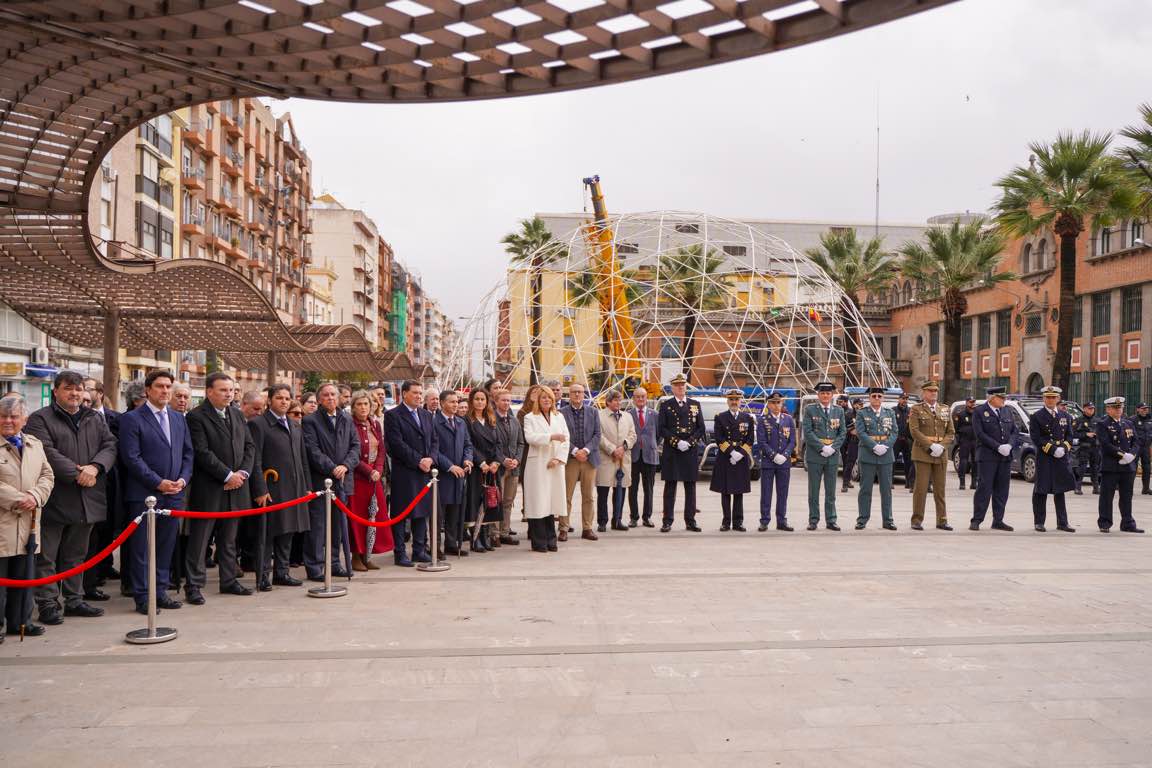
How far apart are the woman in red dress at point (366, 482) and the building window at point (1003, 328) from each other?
4008 cm

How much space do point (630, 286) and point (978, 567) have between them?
103ft

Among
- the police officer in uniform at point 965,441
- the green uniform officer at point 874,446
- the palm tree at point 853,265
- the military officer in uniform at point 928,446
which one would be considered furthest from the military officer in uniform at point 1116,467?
the palm tree at point 853,265

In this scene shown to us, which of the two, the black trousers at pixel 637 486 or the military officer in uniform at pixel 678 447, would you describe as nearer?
the military officer in uniform at pixel 678 447

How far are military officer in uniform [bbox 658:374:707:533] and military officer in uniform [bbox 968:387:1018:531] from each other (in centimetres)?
379

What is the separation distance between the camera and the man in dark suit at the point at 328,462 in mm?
9008

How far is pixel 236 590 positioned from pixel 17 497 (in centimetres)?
229

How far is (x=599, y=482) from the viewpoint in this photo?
12.5m

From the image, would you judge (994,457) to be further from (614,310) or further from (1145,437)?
(614,310)

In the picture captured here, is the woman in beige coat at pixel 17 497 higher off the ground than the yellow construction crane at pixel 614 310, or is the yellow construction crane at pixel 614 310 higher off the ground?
the yellow construction crane at pixel 614 310

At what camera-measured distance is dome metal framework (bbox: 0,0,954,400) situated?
21.9 ft

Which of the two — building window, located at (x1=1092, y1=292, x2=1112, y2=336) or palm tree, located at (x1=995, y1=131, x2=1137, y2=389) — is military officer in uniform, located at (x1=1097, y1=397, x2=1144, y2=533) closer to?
palm tree, located at (x1=995, y1=131, x2=1137, y2=389)

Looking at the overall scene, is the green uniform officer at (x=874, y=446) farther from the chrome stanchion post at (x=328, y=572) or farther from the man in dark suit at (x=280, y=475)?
the man in dark suit at (x=280, y=475)

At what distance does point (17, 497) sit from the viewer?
637 cm

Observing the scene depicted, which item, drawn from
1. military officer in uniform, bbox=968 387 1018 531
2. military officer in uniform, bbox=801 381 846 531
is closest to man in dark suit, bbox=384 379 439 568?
military officer in uniform, bbox=801 381 846 531
